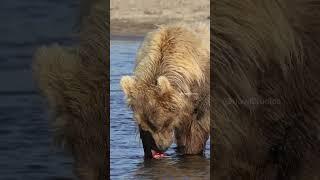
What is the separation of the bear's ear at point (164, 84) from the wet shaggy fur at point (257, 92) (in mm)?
324

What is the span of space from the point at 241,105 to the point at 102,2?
1028mm

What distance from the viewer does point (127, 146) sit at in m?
7.70

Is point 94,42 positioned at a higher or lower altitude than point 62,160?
higher

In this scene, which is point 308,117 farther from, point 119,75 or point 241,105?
point 119,75

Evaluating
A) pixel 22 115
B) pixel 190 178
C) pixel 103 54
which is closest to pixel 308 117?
pixel 190 178

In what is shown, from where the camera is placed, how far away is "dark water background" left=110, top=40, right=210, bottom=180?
25.1 ft

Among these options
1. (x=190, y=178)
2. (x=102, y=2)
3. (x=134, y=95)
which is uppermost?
(x=102, y=2)

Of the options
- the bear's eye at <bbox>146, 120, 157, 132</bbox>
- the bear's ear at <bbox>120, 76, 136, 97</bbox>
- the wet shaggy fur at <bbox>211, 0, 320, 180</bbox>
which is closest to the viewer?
the wet shaggy fur at <bbox>211, 0, 320, 180</bbox>

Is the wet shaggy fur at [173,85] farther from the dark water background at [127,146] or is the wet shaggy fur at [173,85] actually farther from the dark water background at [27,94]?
the dark water background at [27,94]

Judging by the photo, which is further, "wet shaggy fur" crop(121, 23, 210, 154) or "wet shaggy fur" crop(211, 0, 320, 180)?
"wet shaggy fur" crop(121, 23, 210, 154)

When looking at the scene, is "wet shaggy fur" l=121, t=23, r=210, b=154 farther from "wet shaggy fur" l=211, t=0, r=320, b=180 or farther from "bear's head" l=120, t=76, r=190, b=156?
"wet shaggy fur" l=211, t=0, r=320, b=180

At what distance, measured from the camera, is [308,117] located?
7586mm

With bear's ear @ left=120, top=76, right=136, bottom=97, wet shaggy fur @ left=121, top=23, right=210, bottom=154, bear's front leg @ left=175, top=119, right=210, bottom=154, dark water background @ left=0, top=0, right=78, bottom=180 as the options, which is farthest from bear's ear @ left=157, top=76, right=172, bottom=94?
dark water background @ left=0, top=0, right=78, bottom=180

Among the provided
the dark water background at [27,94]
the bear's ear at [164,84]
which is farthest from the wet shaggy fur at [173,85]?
the dark water background at [27,94]
